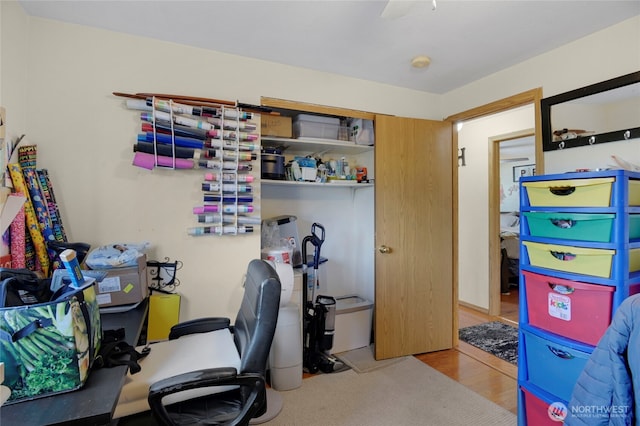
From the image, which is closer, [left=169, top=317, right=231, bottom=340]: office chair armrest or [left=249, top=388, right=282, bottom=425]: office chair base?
[left=169, top=317, right=231, bottom=340]: office chair armrest

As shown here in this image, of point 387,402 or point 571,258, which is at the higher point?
point 571,258

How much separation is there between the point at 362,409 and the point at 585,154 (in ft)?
7.13

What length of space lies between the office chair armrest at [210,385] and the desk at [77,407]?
0.51 feet

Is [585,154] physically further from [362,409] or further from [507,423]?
[362,409]

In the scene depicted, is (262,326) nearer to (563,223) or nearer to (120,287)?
(120,287)

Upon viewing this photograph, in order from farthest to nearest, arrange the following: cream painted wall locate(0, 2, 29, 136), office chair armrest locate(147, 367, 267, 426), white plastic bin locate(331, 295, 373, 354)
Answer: white plastic bin locate(331, 295, 373, 354) < cream painted wall locate(0, 2, 29, 136) < office chair armrest locate(147, 367, 267, 426)

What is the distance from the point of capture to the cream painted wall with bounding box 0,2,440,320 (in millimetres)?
1898

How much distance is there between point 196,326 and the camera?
5.69 ft

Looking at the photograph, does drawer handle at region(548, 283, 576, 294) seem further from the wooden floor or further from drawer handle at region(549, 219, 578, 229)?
the wooden floor

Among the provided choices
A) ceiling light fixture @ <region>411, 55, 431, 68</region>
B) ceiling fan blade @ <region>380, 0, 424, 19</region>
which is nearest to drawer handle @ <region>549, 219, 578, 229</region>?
ceiling fan blade @ <region>380, 0, 424, 19</region>

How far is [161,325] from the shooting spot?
204 centimetres

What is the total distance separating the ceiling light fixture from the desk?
99.7 inches

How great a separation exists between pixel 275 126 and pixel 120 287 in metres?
1.60

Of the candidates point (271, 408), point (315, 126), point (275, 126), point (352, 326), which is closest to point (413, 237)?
point (352, 326)
